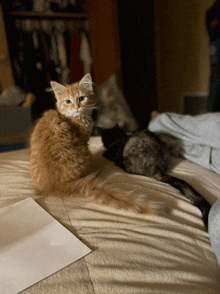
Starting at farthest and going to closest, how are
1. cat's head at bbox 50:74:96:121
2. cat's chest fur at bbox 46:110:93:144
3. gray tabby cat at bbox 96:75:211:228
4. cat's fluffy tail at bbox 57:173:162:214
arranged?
cat's head at bbox 50:74:96:121 < cat's chest fur at bbox 46:110:93:144 < gray tabby cat at bbox 96:75:211:228 < cat's fluffy tail at bbox 57:173:162:214

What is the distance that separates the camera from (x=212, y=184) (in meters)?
0.76

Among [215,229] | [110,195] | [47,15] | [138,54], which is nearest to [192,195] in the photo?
[215,229]

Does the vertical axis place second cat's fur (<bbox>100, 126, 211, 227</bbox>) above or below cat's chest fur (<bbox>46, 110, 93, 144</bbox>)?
below

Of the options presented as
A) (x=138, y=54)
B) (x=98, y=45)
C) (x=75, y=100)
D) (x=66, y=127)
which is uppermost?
(x=98, y=45)

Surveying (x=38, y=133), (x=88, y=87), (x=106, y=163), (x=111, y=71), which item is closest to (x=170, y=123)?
(x=106, y=163)

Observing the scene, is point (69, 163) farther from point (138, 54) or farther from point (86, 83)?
point (138, 54)

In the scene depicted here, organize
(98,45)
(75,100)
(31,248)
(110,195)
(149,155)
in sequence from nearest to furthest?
(31,248), (110,195), (149,155), (75,100), (98,45)

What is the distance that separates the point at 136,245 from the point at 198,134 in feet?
2.24

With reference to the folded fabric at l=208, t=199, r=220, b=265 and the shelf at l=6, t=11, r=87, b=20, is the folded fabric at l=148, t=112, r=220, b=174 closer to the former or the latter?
the folded fabric at l=208, t=199, r=220, b=265

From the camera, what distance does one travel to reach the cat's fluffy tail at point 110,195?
1.95 feet

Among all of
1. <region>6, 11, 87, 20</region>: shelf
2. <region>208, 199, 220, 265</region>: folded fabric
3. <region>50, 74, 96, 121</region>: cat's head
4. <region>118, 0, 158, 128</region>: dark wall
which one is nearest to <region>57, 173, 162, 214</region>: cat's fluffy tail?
<region>208, 199, 220, 265</region>: folded fabric

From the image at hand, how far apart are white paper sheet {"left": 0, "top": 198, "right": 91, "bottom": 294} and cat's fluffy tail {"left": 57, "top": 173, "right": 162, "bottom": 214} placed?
0.15m

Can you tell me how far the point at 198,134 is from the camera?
95 centimetres

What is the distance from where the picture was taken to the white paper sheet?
40 cm
